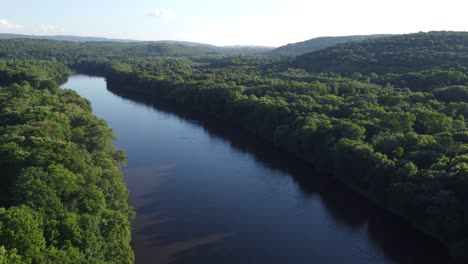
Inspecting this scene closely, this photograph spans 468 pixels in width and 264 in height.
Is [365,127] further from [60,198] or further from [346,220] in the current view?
[60,198]

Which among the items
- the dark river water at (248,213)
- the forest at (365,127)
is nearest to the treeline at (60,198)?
the forest at (365,127)

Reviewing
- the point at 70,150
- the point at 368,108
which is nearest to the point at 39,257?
the point at 70,150

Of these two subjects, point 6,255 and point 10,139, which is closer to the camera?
point 6,255

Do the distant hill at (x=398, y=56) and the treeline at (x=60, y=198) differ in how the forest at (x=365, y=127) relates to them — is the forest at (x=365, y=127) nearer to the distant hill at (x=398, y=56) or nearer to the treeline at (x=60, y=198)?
the treeline at (x=60, y=198)

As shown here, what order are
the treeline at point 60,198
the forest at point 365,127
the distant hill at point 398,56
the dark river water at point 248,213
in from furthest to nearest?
the distant hill at point 398,56 < the forest at point 365,127 < the dark river water at point 248,213 < the treeline at point 60,198

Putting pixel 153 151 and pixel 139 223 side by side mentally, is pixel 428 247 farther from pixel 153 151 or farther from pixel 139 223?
pixel 153 151

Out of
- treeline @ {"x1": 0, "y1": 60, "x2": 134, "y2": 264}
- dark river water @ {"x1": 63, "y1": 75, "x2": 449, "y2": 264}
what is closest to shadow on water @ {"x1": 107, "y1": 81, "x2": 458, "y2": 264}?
dark river water @ {"x1": 63, "y1": 75, "x2": 449, "y2": 264}

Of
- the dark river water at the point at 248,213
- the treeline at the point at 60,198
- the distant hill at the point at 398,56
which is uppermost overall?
the distant hill at the point at 398,56
